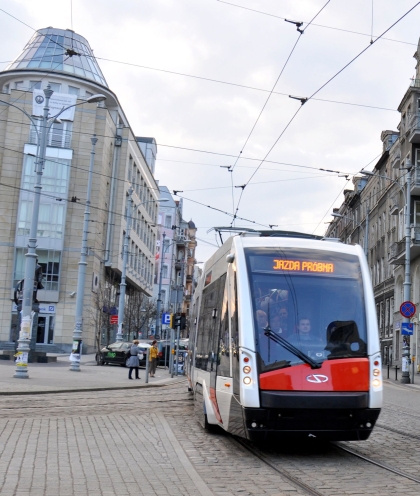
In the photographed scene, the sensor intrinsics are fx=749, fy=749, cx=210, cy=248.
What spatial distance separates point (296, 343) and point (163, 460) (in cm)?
218

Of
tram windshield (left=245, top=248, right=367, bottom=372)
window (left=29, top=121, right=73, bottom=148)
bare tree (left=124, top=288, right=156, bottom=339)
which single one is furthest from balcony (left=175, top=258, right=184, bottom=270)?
tram windshield (left=245, top=248, right=367, bottom=372)

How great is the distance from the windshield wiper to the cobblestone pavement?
1.19 m

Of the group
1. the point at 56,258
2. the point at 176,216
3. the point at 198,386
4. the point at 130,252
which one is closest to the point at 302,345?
the point at 198,386

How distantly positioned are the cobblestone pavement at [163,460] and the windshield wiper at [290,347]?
119cm

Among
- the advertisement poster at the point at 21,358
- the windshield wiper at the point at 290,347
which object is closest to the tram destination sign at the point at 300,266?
the windshield wiper at the point at 290,347

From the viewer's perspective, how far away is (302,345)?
9414 millimetres

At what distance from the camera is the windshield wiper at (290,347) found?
9.27 m

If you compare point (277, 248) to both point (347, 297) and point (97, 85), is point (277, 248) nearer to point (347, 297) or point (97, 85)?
point (347, 297)

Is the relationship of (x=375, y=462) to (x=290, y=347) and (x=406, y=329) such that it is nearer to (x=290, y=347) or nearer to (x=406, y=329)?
(x=290, y=347)

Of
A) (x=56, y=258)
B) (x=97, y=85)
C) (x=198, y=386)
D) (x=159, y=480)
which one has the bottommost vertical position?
(x=159, y=480)

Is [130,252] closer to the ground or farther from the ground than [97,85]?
closer to the ground

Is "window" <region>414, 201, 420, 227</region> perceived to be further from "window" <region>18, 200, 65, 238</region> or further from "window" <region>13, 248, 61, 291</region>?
"window" <region>13, 248, 61, 291</region>

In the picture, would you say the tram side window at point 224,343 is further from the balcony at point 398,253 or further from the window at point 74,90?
the window at point 74,90

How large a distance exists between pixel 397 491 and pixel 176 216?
10024 centimetres
